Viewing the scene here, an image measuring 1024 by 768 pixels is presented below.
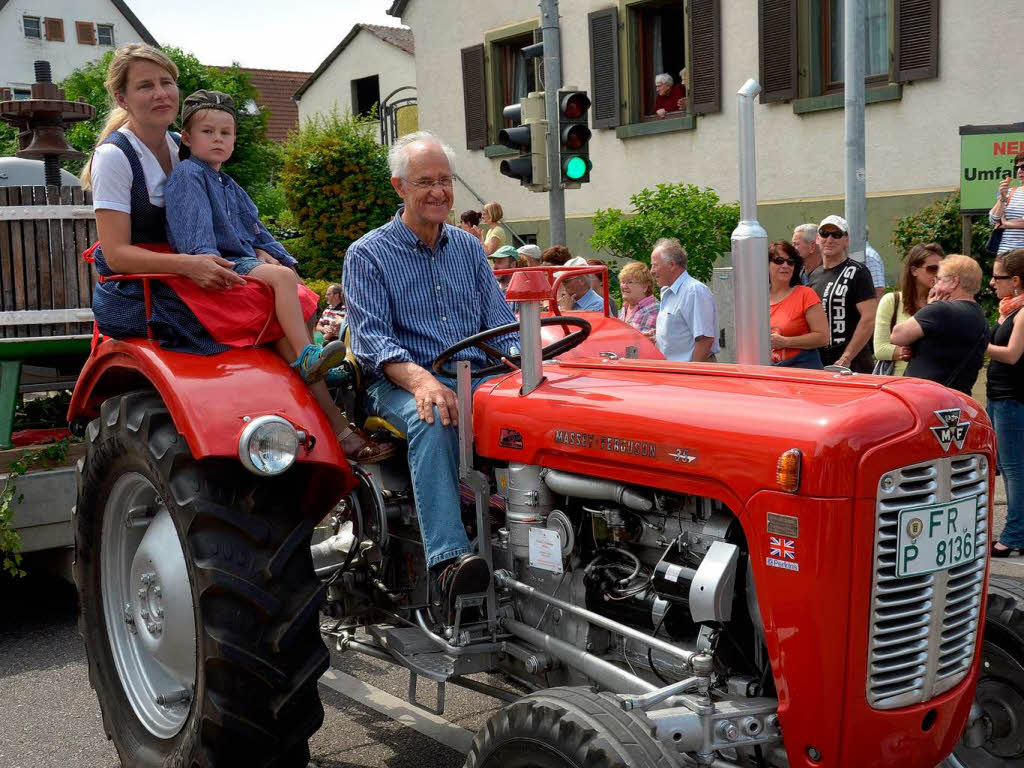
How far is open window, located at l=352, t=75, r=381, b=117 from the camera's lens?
92.6 ft

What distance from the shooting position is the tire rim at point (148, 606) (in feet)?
11.8

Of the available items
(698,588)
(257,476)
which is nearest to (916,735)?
(698,588)

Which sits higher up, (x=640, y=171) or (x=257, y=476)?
(x=640, y=171)

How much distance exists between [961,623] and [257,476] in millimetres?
1935

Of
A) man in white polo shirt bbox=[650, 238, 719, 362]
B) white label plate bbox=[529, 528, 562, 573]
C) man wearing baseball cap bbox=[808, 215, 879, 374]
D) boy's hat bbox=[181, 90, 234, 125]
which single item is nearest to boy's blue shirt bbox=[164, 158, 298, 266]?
boy's hat bbox=[181, 90, 234, 125]

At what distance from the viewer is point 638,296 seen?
24.5 feet

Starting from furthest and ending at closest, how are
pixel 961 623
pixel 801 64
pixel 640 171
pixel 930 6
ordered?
pixel 640 171, pixel 801 64, pixel 930 6, pixel 961 623

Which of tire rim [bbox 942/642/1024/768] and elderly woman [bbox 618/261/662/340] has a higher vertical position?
elderly woman [bbox 618/261/662/340]

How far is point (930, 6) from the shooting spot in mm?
11391

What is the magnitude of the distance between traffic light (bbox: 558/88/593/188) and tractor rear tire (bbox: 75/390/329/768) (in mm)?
5458

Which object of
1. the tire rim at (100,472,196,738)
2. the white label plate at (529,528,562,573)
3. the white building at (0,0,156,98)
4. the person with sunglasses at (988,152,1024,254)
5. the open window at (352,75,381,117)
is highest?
the white building at (0,0,156,98)

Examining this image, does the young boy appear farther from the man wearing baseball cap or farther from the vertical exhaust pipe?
the man wearing baseball cap

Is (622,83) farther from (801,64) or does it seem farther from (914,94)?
(914,94)

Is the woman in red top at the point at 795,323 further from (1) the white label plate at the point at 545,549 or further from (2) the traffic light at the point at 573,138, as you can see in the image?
(1) the white label plate at the point at 545,549
